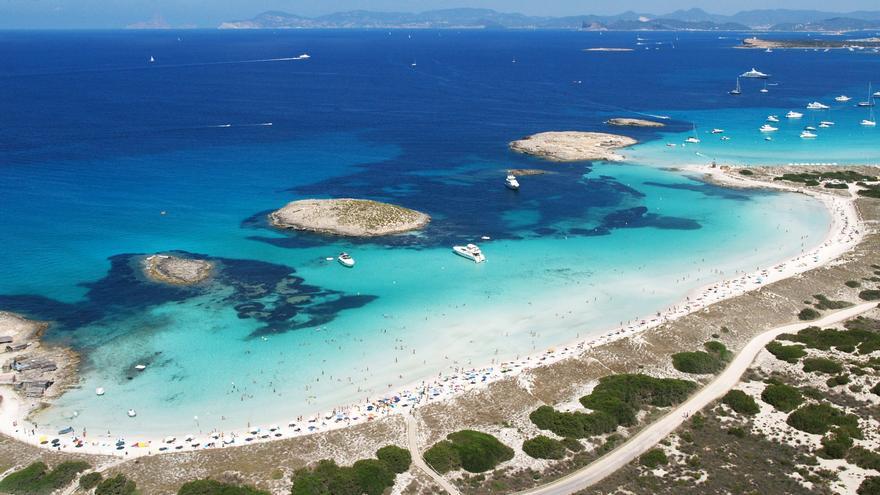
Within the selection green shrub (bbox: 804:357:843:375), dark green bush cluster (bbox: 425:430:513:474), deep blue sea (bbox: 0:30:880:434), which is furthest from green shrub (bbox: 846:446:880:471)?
deep blue sea (bbox: 0:30:880:434)

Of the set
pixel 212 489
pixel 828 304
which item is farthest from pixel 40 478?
pixel 828 304

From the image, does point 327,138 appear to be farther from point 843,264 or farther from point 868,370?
point 868,370

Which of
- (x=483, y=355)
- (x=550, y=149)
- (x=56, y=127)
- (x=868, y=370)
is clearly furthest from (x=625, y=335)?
(x=56, y=127)

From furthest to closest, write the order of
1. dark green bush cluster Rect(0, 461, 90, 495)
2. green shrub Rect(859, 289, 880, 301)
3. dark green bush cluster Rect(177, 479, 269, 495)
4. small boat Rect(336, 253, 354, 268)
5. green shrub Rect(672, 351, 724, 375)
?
small boat Rect(336, 253, 354, 268) < green shrub Rect(859, 289, 880, 301) < green shrub Rect(672, 351, 724, 375) < dark green bush cluster Rect(0, 461, 90, 495) < dark green bush cluster Rect(177, 479, 269, 495)

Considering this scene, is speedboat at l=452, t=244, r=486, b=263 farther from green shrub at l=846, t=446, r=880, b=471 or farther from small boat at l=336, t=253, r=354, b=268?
green shrub at l=846, t=446, r=880, b=471

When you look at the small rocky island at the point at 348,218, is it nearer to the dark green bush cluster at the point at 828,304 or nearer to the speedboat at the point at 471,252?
the speedboat at the point at 471,252

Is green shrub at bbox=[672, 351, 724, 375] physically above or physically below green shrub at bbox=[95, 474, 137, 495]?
above

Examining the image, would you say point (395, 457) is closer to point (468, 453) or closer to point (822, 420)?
point (468, 453)

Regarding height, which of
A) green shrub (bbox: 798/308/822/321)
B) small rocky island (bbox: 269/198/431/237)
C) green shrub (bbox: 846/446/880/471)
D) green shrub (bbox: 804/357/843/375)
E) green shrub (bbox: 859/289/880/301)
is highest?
small rocky island (bbox: 269/198/431/237)

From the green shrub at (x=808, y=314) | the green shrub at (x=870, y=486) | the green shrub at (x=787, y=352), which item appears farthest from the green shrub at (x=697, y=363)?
the green shrub at (x=870, y=486)
